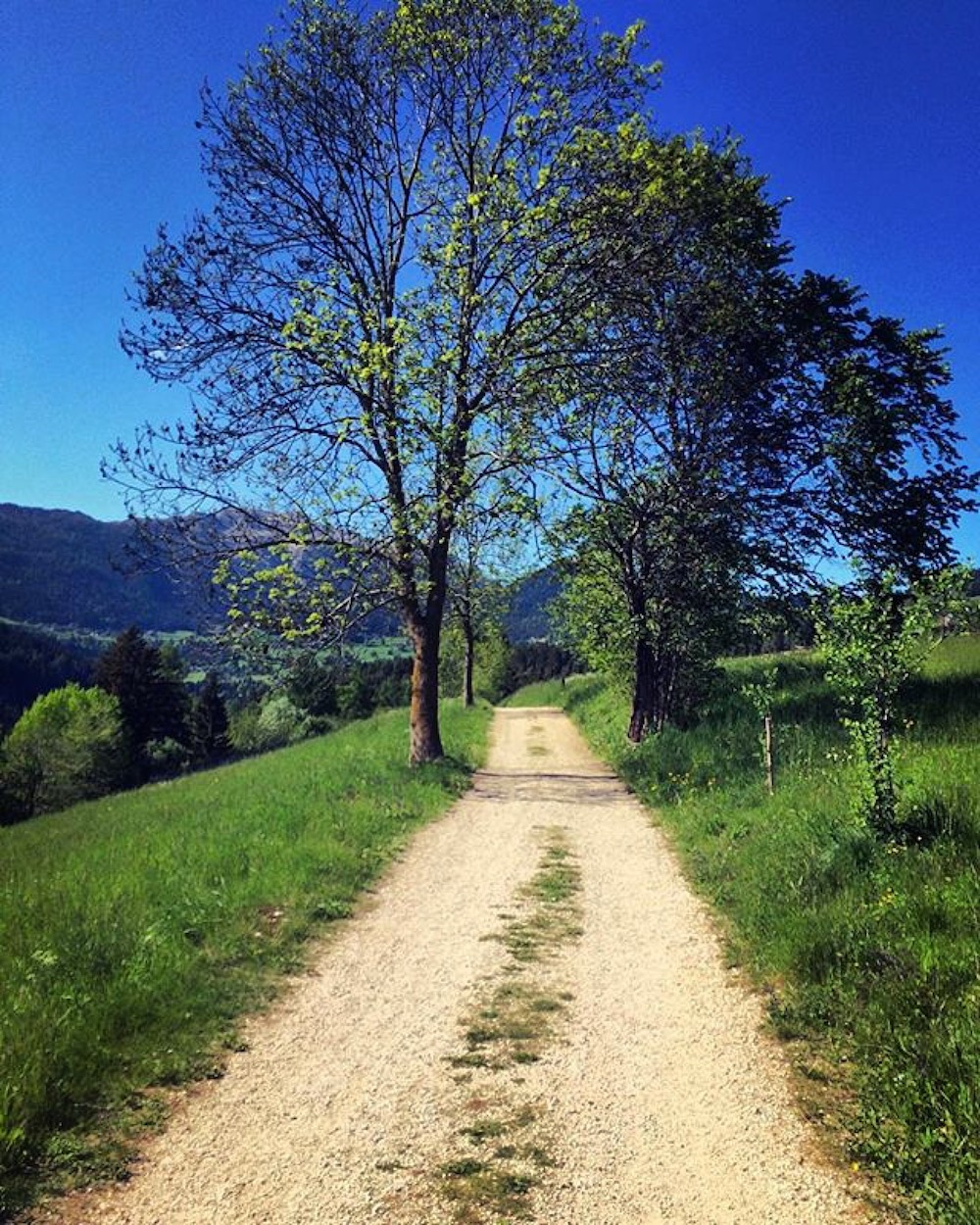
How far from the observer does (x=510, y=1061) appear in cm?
532

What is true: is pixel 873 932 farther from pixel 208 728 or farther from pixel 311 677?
pixel 208 728

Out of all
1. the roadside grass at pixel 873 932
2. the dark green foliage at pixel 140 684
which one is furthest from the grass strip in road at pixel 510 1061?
the dark green foliage at pixel 140 684

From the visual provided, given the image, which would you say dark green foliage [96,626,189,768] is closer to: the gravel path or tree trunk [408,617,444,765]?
tree trunk [408,617,444,765]

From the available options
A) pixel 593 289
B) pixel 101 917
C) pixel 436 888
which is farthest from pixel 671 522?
pixel 101 917

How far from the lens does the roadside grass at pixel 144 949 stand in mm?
4496

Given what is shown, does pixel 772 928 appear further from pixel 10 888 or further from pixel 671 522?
pixel 671 522

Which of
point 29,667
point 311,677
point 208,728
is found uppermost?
point 311,677

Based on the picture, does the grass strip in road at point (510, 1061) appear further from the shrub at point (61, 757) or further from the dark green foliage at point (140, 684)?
the dark green foliage at point (140, 684)

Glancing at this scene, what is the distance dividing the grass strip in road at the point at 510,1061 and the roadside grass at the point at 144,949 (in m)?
1.92

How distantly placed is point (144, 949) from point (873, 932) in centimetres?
646

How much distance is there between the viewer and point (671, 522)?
18516mm

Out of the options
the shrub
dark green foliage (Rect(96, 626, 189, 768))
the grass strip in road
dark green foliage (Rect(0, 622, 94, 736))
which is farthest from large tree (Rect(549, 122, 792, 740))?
dark green foliage (Rect(0, 622, 94, 736))

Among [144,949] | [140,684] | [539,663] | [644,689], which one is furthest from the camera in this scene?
[539,663]

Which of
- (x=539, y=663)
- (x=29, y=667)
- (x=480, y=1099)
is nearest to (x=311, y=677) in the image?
(x=480, y=1099)
